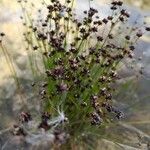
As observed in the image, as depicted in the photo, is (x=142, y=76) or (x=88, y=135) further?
(x=142, y=76)

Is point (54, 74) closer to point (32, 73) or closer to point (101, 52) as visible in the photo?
point (101, 52)

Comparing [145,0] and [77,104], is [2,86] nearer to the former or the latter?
[77,104]

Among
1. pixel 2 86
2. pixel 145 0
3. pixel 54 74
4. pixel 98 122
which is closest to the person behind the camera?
pixel 54 74

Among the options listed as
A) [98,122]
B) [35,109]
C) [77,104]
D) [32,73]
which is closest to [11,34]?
[32,73]

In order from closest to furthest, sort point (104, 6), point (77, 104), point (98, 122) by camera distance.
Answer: point (98, 122)
point (77, 104)
point (104, 6)

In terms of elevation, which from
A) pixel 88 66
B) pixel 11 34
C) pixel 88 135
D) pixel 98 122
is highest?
pixel 11 34

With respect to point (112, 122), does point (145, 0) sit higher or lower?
higher
